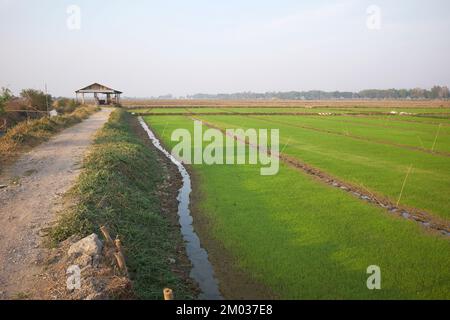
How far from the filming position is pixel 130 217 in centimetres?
918

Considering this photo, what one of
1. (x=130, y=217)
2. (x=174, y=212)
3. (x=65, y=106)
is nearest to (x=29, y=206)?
(x=130, y=217)

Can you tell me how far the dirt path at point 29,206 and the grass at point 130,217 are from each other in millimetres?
549

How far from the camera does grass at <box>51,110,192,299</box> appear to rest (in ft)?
22.2

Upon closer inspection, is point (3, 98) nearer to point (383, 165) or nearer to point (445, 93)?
point (383, 165)

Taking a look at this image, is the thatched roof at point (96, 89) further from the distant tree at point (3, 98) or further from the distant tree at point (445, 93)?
the distant tree at point (445, 93)

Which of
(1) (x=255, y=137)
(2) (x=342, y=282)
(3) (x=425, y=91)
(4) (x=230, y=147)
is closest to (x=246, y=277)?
(2) (x=342, y=282)

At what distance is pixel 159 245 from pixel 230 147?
14003 mm

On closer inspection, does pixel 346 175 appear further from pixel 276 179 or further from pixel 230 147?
pixel 230 147

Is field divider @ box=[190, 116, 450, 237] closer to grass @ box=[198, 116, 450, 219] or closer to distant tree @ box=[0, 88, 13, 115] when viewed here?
grass @ box=[198, 116, 450, 219]

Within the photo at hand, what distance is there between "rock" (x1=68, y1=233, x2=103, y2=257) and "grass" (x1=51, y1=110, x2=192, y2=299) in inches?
24.3

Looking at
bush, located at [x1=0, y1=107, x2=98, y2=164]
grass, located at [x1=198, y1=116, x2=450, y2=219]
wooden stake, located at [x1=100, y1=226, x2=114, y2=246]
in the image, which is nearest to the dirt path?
bush, located at [x1=0, y1=107, x2=98, y2=164]

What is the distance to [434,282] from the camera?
6605 mm

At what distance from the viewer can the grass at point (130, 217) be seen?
22.2 ft

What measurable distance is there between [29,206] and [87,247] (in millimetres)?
3593
